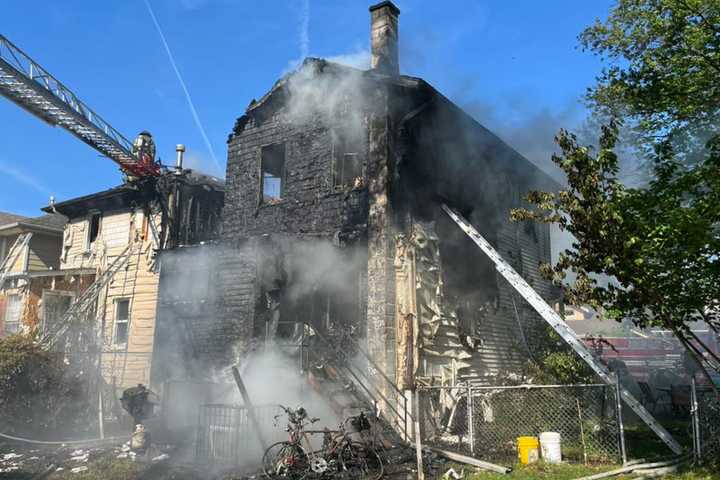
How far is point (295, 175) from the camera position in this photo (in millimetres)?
14484

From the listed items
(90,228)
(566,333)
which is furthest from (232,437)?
(90,228)

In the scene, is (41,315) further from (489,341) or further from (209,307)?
(489,341)

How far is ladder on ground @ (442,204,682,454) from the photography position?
940 cm

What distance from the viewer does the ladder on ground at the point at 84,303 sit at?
17.6 metres

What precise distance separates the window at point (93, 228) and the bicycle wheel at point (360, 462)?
1555cm

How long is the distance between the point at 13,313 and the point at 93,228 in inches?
174

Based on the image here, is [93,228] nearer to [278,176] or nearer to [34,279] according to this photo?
[34,279]

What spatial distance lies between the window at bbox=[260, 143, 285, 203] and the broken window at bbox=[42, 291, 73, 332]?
33.8 feet

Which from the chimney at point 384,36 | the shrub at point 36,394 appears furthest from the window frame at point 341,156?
the shrub at point 36,394

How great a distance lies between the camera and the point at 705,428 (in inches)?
332

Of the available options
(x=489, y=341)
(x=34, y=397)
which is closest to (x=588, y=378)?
(x=489, y=341)

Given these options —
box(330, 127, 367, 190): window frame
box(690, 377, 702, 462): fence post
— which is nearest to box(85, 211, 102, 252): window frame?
box(330, 127, 367, 190): window frame

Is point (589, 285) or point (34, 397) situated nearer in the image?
point (589, 285)

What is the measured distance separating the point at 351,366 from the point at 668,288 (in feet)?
20.7
